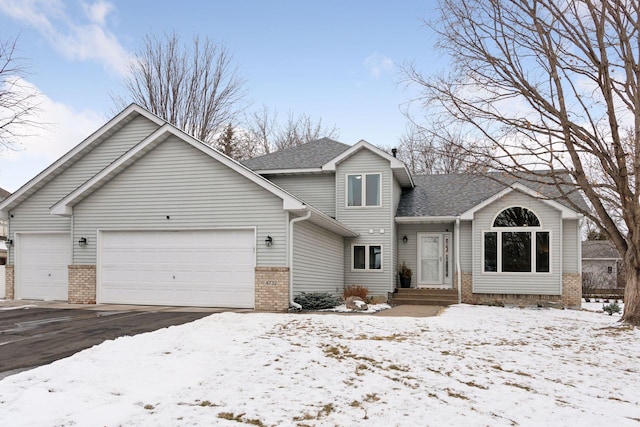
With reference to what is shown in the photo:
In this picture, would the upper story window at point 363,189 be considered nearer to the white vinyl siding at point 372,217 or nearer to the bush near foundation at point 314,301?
the white vinyl siding at point 372,217

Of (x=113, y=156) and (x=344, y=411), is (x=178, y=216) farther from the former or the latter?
(x=344, y=411)

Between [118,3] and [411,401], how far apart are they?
54.9 ft

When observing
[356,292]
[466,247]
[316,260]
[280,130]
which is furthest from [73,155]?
[280,130]

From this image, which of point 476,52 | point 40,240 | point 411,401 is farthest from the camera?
point 40,240

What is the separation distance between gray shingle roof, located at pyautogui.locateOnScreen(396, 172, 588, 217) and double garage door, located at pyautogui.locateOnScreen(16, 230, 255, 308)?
23.3 feet

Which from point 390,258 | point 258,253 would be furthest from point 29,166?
point 390,258

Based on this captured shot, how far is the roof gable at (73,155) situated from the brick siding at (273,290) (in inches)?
263

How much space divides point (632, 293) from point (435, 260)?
7.32 metres

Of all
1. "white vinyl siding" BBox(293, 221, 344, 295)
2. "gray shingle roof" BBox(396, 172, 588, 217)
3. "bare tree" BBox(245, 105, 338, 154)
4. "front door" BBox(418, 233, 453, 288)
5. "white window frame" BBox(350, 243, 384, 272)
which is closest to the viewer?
"white vinyl siding" BBox(293, 221, 344, 295)

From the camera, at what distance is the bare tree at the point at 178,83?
2677 centimetres

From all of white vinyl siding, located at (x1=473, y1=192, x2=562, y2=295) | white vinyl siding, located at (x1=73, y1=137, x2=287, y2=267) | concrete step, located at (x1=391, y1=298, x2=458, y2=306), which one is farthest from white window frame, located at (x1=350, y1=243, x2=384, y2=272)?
white vinyl siding, located at (x1=73, y1=137, x2=287, y2=267)

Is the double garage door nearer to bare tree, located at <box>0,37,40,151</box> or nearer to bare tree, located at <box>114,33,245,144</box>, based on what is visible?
bare tree, located at <box>0,37,40,151</box>

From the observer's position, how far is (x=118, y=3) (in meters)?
16.9

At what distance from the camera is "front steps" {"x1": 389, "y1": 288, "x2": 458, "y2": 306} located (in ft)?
54.8
